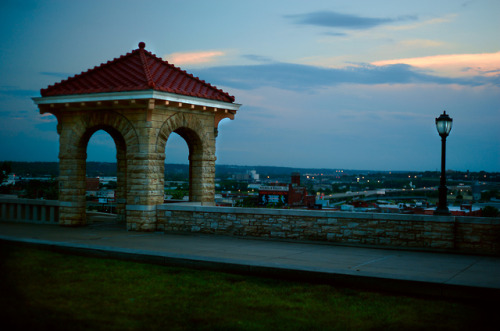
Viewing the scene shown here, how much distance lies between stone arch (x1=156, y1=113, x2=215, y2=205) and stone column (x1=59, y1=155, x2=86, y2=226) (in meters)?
3.57

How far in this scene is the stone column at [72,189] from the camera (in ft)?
53.2

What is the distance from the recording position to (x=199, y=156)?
16.7 metres

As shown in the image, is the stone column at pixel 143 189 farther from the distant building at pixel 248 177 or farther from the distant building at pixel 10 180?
the distant building at pixel 248 177

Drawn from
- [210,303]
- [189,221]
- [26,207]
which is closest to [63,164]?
[26,207]

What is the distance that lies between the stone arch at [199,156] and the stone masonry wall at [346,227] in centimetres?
237

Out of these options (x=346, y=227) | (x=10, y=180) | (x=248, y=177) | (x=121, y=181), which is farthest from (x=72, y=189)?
(x=248, y=177)

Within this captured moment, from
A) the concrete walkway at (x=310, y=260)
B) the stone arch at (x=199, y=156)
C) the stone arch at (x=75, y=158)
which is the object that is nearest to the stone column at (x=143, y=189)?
the concrete walkway at (x=310, y=260)

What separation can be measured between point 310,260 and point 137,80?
858 centimetres

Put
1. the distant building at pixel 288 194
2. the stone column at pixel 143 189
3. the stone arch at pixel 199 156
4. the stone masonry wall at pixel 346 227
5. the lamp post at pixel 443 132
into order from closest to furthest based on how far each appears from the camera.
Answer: the stone masonry wall at pixel 346 227, the lamp post at pixel 443 132, the stone column at pixel 143 189, the stone arch at pixel 199 156, the distant building at pixel 288 194

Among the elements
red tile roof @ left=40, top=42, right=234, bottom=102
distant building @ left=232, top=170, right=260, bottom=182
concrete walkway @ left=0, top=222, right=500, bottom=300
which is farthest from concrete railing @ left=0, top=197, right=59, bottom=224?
distant building @ left=232, top=170, right=260, bottom=182

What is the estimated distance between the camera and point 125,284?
7266mm

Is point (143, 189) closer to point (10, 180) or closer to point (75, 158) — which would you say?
point (75, 158)

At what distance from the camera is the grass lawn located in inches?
219

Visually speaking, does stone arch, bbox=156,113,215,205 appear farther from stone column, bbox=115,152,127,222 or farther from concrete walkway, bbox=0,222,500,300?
concrete walkway, bbox=0,222,500,300
